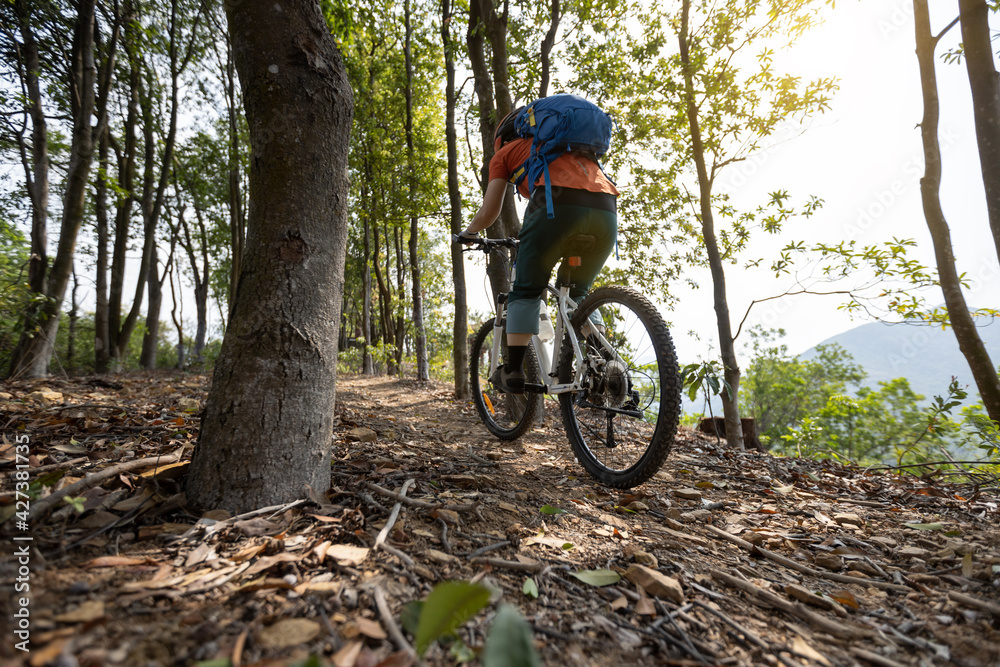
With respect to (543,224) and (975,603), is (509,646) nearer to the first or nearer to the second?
(975,603)

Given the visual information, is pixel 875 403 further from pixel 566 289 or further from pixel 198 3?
pixel 198 3

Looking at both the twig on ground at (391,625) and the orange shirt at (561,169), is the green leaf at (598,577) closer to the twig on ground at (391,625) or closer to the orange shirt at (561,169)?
the twig on ground at (391,625)

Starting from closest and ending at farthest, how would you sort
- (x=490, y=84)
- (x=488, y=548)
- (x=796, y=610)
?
(x=796, y=610) → (x=488, y=548) → (x=490, y=84)

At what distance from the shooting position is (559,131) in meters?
2.50

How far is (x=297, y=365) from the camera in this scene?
69.1 inches

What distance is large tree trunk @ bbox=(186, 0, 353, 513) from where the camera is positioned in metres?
1.66

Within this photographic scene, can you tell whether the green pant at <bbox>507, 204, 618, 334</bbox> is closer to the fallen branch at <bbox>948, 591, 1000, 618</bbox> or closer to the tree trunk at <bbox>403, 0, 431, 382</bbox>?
the fallen branch at <bbox>948, 591, 1000, 618</bbox>

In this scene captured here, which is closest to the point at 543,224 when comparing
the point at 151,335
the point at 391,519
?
the point at 391,519

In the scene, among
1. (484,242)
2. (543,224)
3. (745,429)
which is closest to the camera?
(543,224)

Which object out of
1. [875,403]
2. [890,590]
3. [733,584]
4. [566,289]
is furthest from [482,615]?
[875,403]

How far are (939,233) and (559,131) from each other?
6.38 meters

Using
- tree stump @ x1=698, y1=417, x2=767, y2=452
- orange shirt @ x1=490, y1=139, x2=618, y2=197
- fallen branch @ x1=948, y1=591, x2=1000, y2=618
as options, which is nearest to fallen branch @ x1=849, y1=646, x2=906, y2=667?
fallen branch @ x1=948, y1=591, x2=1000, y2=618

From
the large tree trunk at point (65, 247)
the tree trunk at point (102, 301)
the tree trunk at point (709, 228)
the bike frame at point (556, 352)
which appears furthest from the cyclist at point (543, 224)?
the tree trunk at point (102, 301)

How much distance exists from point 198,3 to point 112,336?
9.54m
